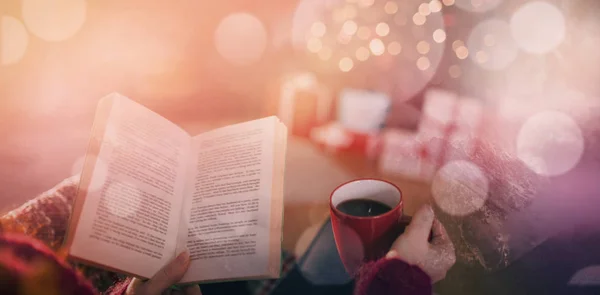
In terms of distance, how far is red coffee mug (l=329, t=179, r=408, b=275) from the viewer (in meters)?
0.53

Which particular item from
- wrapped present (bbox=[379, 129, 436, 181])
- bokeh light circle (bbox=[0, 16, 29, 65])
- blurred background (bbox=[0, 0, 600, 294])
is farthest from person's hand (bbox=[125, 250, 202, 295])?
bokeh light circle (bbox=[0, 16, 29, 65])

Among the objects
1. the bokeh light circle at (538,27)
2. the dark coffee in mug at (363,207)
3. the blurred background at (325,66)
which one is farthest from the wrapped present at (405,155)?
the dark coffee in mug at (363,207)

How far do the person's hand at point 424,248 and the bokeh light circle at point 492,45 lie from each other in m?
0.96

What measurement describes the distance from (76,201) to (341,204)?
1.28 ft

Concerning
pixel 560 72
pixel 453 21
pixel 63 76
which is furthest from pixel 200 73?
pixel 560 72

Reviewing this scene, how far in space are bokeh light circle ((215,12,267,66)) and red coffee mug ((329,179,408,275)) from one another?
1.14m

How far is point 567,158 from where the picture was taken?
0.87 m

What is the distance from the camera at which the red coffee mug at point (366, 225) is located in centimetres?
53

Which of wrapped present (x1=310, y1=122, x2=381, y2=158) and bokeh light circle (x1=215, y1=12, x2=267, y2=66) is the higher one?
bokeh light circle (x1=215, y1=12, x2=267, y2=66)

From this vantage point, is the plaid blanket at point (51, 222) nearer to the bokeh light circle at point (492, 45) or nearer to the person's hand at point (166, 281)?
the person's hand at point (166, 281)

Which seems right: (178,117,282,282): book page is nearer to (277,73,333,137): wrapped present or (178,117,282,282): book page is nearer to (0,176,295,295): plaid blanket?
(0,176,295,295): plaid blanket

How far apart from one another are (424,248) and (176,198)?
0.42 m

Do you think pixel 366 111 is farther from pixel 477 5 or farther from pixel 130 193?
pixel 130 193

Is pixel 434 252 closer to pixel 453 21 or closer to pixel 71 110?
pixel 453 21
